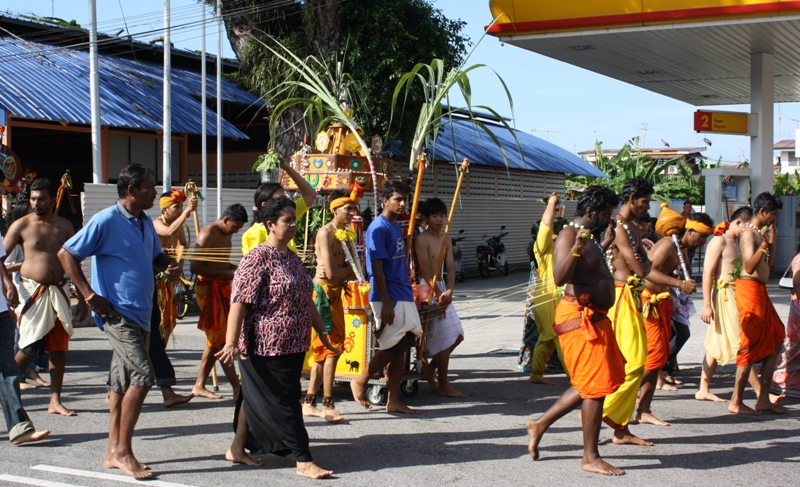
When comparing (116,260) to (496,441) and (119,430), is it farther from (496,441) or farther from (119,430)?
(496,441)

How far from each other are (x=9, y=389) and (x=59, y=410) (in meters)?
1.00

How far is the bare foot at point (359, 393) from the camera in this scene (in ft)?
23.2

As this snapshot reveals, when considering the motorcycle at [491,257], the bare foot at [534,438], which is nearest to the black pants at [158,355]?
the bare foot at [534,438]

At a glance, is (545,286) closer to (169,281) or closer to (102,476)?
(169,281)

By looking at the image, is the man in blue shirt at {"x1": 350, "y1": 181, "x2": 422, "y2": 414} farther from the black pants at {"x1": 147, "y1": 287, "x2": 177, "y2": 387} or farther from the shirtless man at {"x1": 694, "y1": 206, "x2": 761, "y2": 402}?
the shirtless man at {"x1": 694, "y1": 206, "x2": 761, "y2": 402}

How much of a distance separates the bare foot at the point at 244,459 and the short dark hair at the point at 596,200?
8.41ft

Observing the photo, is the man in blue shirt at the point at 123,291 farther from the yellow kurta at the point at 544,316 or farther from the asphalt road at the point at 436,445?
the yellow kurta at the point at 544,316

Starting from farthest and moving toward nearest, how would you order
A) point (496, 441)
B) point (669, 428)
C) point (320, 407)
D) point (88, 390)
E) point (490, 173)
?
point (490, 173) → point (88, 390) → point (320, 407) → point (669, 428) → point (496, 441)

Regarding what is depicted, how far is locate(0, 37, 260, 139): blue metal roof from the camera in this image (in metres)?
14.6

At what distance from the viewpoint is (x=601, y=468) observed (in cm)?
525

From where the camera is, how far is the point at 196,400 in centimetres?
734

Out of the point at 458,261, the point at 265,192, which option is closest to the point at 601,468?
the point at 265,192

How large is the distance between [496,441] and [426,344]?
1.86 metres

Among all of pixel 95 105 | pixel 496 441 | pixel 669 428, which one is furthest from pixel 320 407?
pixel 95 105
